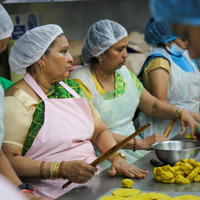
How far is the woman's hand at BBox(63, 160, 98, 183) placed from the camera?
1751 millimetres

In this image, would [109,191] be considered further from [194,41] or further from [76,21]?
[76,21]

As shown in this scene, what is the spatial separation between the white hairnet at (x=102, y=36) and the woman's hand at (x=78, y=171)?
1.13 meters

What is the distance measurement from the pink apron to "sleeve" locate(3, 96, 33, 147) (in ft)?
0.26

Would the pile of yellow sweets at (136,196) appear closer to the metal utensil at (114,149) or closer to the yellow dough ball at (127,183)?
the yellow dough ball at (127,183)

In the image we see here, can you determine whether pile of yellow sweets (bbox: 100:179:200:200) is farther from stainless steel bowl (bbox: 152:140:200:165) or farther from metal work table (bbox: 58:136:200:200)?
stainless steel bowl (bbox: 152:140:200:165)

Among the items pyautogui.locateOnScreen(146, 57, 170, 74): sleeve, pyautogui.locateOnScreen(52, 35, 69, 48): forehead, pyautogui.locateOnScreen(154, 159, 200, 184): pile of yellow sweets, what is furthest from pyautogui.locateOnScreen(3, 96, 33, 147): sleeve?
pyautogui.locateOnScreen(146, 57, 170, 74): sleeve

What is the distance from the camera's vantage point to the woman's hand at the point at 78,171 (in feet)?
5.74

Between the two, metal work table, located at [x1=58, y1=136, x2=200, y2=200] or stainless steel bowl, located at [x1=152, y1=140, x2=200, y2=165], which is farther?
stainless steel bowl, located at [x1=152, y1=140, x2=200, y2=165]

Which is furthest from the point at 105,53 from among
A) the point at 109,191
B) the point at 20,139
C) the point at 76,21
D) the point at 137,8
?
the point at 137,8

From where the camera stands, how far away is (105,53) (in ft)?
9.09

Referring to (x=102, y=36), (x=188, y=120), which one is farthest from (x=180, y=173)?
(x=102, y=36)

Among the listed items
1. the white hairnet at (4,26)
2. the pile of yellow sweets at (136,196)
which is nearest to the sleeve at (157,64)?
the white hairnet at (4,26)

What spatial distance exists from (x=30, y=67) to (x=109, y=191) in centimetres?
89

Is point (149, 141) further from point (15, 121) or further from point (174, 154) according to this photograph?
point (15, 121)
